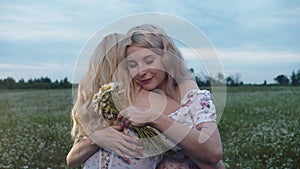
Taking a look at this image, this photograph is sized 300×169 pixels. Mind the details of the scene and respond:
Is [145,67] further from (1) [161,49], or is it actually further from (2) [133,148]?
(2) [133,148]

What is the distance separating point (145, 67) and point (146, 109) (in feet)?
0.47

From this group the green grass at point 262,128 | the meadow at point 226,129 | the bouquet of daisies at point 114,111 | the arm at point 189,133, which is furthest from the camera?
the meadow at point 226,129

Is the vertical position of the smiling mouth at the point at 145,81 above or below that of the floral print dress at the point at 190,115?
above

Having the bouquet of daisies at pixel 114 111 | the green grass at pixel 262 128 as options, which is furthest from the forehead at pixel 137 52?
the green grass at pixel 262 128

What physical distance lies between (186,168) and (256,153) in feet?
14.9

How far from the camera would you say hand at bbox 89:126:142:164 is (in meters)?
2.02

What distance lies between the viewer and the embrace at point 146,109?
6.33 feet

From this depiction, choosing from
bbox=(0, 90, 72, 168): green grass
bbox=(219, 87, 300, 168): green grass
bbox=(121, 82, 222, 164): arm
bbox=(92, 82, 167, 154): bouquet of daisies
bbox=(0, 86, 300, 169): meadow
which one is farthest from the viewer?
bbox=(0, 90, 72, 168): green grass

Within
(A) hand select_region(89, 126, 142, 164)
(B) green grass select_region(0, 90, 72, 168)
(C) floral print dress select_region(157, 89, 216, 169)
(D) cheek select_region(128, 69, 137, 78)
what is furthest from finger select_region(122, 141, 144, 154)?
(B) green grass select_region(0, 90, 72, 168)

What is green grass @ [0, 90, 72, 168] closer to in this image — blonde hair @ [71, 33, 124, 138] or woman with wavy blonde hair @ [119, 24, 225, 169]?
blonde hair @ [71, 33, 124, 138]

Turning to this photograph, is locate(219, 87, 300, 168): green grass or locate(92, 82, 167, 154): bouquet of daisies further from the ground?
locate(92, 82, 167, 154): bouquet of daisies

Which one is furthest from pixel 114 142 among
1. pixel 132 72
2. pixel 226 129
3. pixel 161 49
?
pixel 226 129

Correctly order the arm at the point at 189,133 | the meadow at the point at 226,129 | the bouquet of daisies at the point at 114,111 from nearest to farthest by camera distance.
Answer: the arm at the point at 189,133
the bouquet of daisies at the point at 114,111
the meadow at the point at 226,129

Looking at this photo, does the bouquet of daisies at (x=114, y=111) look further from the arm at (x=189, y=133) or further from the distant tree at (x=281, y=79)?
the distant tree at (x=281, y=79)
